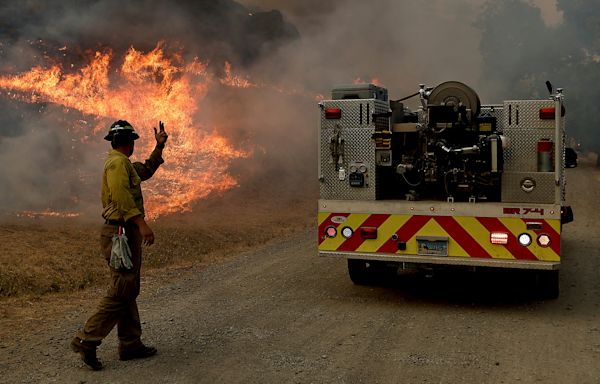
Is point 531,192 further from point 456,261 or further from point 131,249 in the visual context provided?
point 131,249

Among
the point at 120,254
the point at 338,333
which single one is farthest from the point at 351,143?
the point at 120,254

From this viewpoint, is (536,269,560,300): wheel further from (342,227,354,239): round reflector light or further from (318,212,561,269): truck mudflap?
(342,227,354,239): round reflector light

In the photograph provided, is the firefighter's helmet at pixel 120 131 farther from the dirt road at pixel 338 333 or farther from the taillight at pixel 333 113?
the taillight at pixel 333 113

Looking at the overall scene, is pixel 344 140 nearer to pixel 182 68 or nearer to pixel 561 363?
pixel 561 363

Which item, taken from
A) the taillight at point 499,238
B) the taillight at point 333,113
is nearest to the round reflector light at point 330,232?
the taillight at point 333,113

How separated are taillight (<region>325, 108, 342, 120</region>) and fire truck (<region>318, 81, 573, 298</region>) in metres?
0.01

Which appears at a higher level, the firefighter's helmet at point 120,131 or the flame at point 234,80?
the flame at point 234,80

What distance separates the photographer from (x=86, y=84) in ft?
71.8

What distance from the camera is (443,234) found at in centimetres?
719

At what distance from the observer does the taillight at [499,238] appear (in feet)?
22.8

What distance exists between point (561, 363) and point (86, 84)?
19.8m

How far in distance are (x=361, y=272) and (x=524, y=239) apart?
7.84 feet

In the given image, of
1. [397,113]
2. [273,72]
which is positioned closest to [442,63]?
[273,72]

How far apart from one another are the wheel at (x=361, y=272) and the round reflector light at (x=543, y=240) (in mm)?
2309
